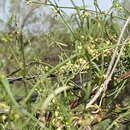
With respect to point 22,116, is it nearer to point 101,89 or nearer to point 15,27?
point 101,89

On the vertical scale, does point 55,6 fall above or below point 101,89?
above

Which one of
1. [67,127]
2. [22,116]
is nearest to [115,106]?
[67,127]

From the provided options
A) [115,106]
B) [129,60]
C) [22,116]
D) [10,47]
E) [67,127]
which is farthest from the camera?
[129,60]

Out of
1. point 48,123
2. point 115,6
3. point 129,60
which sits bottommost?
point 48,123

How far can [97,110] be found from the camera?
0.79 meters

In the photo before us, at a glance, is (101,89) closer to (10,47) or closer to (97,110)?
(97,110)

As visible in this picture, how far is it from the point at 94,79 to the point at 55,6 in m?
0.25

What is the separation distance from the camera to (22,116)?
55cm

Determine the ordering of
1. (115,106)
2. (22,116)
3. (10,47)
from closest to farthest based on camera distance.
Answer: (22,116) < (10,47) < (115,106)

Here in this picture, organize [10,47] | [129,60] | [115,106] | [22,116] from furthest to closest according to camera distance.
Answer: [129,60]
[115,106]
[10,47]
[22,116]

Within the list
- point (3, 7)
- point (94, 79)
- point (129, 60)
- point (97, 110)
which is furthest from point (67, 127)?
point (129, 60)

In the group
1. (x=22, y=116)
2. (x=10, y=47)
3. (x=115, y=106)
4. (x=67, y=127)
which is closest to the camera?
(x=22, y=116)

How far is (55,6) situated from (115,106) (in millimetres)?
298

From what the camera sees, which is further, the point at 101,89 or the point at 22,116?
the point at 101,89
